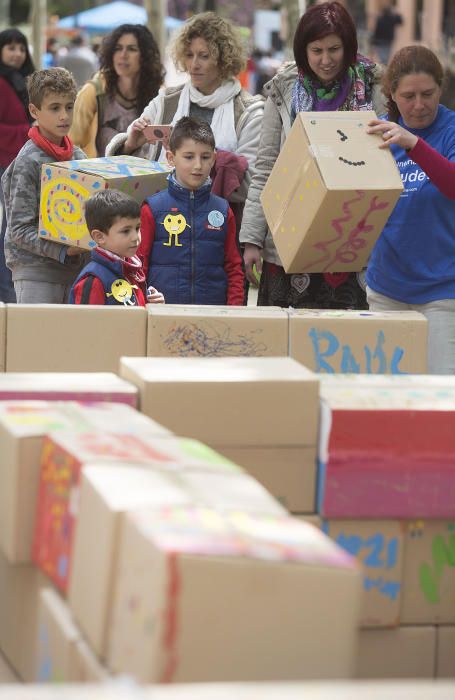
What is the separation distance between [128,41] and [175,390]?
14.4 feet

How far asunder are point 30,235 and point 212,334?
5.63 feet

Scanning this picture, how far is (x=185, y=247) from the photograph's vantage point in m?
6.38

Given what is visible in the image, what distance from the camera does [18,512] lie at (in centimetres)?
346

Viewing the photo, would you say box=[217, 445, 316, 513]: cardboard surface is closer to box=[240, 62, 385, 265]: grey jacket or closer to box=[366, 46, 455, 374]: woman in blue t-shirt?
box=[366, 46, 455, 374]: woman in blue t-shirt

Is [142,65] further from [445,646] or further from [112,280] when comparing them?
[445,646]

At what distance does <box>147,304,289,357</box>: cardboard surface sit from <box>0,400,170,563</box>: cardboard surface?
1.52 meters

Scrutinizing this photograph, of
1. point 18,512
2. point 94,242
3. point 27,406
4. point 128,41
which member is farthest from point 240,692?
point 128,41

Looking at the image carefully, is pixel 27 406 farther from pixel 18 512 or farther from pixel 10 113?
pixel 10 113

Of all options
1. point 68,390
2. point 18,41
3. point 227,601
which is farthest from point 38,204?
point 227,601

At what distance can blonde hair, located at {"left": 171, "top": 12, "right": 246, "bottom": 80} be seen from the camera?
7090 mm

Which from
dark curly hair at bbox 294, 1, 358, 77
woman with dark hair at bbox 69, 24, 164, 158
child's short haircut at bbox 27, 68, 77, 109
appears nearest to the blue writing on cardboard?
dark curly hair at bbox 294, 1, 358, 77

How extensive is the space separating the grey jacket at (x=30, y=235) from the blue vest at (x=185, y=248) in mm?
507

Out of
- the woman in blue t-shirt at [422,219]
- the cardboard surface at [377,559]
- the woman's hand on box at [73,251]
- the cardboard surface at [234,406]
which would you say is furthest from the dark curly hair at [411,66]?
the cardboard surface at [377,559]

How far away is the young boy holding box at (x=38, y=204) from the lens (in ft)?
21.9
